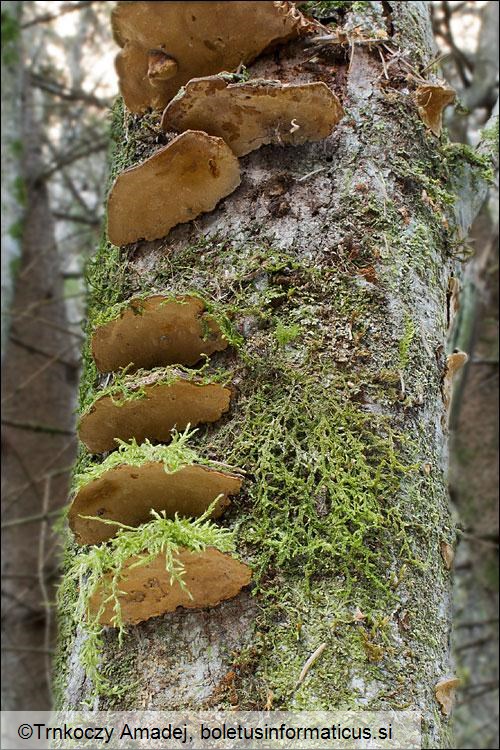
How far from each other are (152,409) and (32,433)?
444 centimetres

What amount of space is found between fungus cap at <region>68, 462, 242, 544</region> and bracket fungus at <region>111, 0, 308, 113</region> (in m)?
0.95

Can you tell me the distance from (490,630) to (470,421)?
151 cm

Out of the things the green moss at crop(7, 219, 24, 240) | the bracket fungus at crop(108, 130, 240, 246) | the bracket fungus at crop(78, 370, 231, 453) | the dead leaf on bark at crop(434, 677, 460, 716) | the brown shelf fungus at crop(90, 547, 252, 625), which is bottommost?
the dead leaf on bark at crop(434, 677, 460, 716)

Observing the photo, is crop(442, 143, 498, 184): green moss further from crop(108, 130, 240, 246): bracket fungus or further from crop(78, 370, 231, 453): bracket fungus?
crop(78, 370, 231, 453): bracket fungus

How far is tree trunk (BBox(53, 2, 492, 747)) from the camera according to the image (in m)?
1.22

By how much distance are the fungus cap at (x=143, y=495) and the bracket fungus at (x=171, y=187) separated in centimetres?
67

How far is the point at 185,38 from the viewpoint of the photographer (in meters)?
1.64

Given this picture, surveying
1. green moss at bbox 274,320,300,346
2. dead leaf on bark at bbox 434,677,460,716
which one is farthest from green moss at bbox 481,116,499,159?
dead leaf on bark at bbox 434,677,460,716

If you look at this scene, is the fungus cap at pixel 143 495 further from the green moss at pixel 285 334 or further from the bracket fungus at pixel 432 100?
the bracket fungus at pixel 432 100

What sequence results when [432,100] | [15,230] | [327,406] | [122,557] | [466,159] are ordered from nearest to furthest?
1. [122,557]
2. [327,406]
3. [432,100]
4. [466,159]
5. [15,230]

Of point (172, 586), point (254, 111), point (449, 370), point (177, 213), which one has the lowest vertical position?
point (172, 586)

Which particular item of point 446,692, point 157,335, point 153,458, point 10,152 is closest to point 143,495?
point 153,458

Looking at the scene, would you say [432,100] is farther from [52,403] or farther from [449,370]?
[52,403]

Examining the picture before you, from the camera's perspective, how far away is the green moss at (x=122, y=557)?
118 cm
